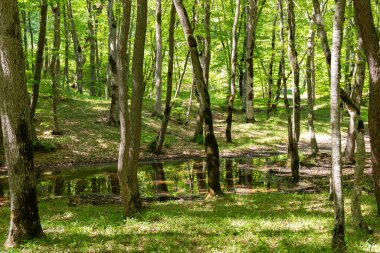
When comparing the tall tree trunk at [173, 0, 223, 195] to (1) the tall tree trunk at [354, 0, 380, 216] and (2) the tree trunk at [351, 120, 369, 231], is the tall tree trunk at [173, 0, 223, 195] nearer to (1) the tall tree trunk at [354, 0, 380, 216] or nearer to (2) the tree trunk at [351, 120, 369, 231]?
(1) the tall tree trunk at [354, 0, 380, 216]

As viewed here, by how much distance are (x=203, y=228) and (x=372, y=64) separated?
4966 millimetres

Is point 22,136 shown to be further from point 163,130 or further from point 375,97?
point 163,130

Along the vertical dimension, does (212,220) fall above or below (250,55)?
below

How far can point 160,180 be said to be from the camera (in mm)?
15688

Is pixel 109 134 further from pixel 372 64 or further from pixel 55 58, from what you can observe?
pixel 372 64

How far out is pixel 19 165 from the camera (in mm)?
6926

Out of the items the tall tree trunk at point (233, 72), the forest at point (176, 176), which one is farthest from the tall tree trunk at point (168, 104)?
the tall tree trunk at point (233, 72)

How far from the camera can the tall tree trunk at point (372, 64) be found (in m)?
7.80

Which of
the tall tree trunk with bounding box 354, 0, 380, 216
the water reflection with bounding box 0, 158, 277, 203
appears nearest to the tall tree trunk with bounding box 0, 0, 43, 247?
the water reflection with bounding box 0, 158, 277, 203

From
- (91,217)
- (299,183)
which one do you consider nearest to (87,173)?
(91,217)

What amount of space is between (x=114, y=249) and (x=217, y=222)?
8.73 feet

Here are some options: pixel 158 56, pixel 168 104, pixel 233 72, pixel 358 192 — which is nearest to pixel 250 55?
pixel 233 72

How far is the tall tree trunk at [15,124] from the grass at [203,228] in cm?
53

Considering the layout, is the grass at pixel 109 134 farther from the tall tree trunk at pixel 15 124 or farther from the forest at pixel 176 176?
the tall tree trunk at pixel 15 124
